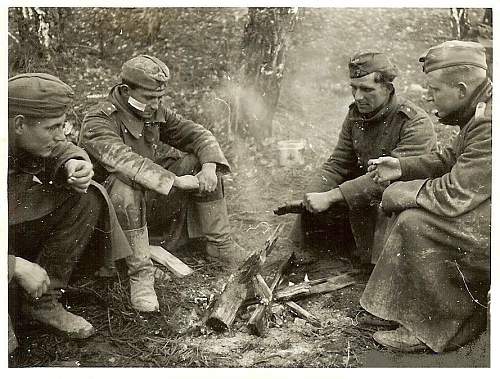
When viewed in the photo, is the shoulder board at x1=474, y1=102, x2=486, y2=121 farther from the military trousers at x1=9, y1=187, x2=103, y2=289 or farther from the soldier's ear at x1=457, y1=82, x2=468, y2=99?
the military trousers at x1=9, y1=187, x2=103, y2=289

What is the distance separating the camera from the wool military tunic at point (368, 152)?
12.6 feet

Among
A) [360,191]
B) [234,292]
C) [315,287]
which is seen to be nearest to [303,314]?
[315,287]

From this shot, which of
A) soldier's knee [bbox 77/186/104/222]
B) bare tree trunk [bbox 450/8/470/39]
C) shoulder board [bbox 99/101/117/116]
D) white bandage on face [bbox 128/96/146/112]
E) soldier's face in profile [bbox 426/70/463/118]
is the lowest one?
soldier's knee [bbox 77/186/104/222]

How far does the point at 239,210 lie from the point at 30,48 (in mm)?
1506

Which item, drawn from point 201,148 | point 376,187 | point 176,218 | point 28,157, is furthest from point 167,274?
point 376,187

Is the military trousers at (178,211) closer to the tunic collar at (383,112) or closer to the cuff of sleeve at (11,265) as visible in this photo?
the cuff of sleeve at (11,265)

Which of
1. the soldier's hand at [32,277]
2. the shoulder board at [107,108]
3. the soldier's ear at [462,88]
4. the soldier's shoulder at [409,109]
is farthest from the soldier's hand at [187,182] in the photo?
the soldier's ear at [462,88]

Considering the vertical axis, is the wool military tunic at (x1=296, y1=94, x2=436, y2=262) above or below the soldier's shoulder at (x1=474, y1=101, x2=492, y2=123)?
below

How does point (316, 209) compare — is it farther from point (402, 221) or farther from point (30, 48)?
point (30, 48)

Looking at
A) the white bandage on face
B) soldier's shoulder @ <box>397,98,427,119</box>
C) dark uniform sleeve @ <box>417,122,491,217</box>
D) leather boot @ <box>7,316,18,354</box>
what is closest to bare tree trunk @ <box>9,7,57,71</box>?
the white bandage on face

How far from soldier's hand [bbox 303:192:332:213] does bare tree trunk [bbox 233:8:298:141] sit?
17.8 inches

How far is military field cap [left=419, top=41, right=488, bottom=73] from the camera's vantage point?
3605 mm

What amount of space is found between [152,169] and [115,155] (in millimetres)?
217

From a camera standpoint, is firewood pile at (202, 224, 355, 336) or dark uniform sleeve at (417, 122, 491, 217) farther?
firewood pile at (202, 224, 355, 336)
